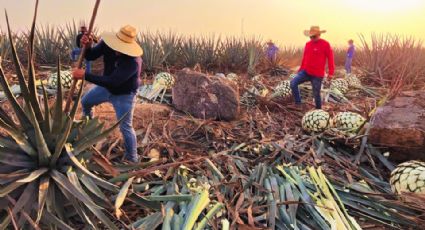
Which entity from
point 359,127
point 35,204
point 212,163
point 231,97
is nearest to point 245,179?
point 212,163

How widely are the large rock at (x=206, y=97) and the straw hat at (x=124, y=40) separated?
91.7 inches

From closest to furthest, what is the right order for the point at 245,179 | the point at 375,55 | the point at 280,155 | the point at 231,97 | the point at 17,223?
the point at 17,223 < the point at 245,179 < the point at 280,155 < the point at 231,97 < the point at 375,55

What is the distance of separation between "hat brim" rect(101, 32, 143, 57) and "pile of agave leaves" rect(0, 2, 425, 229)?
0.79 meters

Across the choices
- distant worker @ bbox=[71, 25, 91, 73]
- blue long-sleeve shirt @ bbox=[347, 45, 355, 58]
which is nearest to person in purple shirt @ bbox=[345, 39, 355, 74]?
blue long-sleeve shirt @ bbox=[347, 45, 355, 58]

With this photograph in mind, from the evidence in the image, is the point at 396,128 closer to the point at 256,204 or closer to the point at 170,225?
the point at 256,204

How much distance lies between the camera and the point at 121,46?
3760 millimetres

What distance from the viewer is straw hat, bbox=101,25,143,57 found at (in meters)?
3.75

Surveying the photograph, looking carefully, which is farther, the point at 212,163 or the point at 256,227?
the point at 212,163

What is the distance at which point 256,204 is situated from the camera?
3311 millimetres

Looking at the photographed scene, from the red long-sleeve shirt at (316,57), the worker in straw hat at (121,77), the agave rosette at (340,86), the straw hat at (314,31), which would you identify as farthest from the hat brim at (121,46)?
the agave rosette at (340,86)

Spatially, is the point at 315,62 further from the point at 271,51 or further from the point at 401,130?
the point at 271,51

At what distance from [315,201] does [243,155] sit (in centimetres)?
133

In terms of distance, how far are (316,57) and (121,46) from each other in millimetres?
4140

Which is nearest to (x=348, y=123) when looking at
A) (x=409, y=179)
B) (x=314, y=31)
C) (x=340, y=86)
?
(x=409, y=179)
